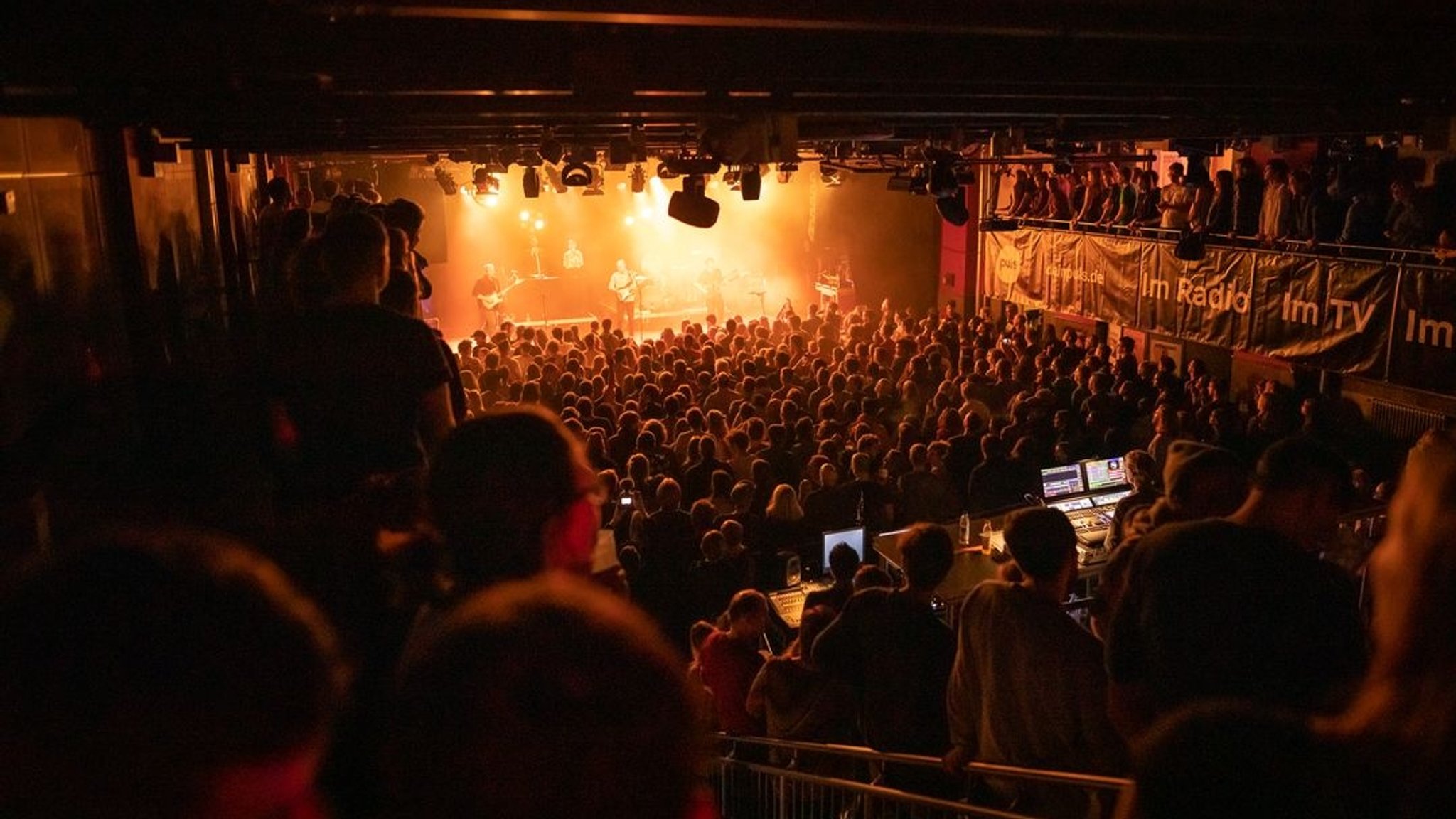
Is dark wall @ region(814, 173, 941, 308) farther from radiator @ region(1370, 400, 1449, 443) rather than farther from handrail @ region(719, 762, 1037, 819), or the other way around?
handrail @ region(719, 762, 1037, 819)

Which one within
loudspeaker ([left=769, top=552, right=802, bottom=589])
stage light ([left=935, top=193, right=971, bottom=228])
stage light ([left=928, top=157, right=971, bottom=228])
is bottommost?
loudspeaker ([left=769, top=552, right=802, bottom=589])

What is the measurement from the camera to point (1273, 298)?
11922mm

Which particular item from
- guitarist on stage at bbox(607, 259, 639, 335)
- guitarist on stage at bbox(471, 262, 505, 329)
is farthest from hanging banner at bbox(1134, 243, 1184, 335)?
guitarist on stage at bbox(471, 262, 505, 329)

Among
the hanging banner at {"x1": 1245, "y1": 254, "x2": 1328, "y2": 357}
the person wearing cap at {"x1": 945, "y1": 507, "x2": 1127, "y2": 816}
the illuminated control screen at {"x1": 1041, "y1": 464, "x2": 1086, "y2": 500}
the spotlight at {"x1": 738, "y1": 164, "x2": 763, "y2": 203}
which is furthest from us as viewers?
the hanging banner at {"x1": 1245, "y1": 254, "x2": 1328, "y2": 357}

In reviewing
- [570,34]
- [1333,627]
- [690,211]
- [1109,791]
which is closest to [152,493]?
[570,34]

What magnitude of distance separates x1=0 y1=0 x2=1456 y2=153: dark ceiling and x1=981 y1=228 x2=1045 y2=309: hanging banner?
35.5 ft

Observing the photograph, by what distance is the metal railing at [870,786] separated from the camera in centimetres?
351

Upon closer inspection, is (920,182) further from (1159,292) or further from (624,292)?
(624,292)

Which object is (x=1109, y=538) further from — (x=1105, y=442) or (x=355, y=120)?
(x=355, y=120)

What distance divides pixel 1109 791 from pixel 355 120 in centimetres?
541

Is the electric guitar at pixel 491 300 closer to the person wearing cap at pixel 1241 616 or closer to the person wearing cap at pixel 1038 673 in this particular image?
the person wearing cap at pixel 1038 673

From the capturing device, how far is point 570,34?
3.76 m

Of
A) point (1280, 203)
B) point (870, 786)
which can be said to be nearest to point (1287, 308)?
point (1280, 203)

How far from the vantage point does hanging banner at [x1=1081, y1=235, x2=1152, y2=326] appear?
1440 cm
